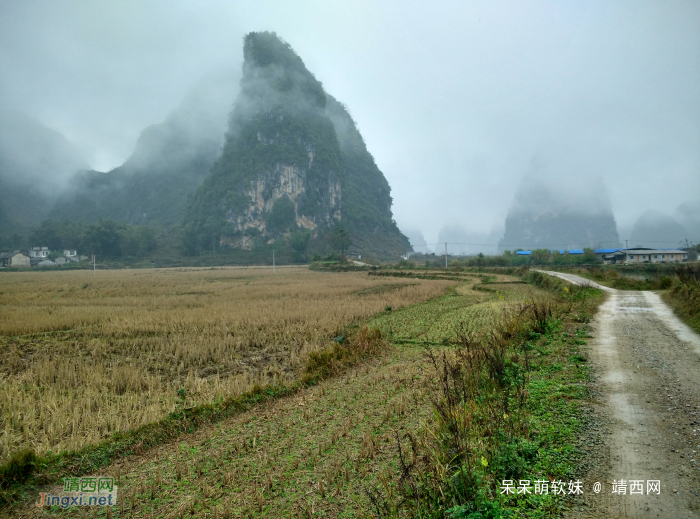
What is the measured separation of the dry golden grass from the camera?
4.89 metres

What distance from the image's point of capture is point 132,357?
8375 mm

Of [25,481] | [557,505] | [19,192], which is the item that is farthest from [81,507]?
[19,192]

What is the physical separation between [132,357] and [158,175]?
161 m

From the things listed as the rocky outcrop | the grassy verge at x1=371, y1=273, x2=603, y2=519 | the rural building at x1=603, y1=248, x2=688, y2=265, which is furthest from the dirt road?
the rocky outcrop

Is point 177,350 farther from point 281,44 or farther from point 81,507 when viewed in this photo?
point 281,44

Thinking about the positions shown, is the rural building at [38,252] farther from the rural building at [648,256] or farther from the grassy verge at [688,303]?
the rural building at [648,256]

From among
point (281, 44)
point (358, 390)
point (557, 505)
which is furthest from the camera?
point (281, 44)

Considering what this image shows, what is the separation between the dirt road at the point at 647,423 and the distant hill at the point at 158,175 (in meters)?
138

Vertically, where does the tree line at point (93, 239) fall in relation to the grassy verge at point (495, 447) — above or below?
above

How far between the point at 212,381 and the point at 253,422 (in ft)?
7.15

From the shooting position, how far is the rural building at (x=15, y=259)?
55934 mm

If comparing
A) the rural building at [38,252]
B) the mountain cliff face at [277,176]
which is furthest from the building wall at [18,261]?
the mountain cliff face at [277,176]

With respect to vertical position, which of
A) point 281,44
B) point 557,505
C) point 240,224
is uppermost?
point 281,44

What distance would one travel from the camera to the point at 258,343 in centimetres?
966
